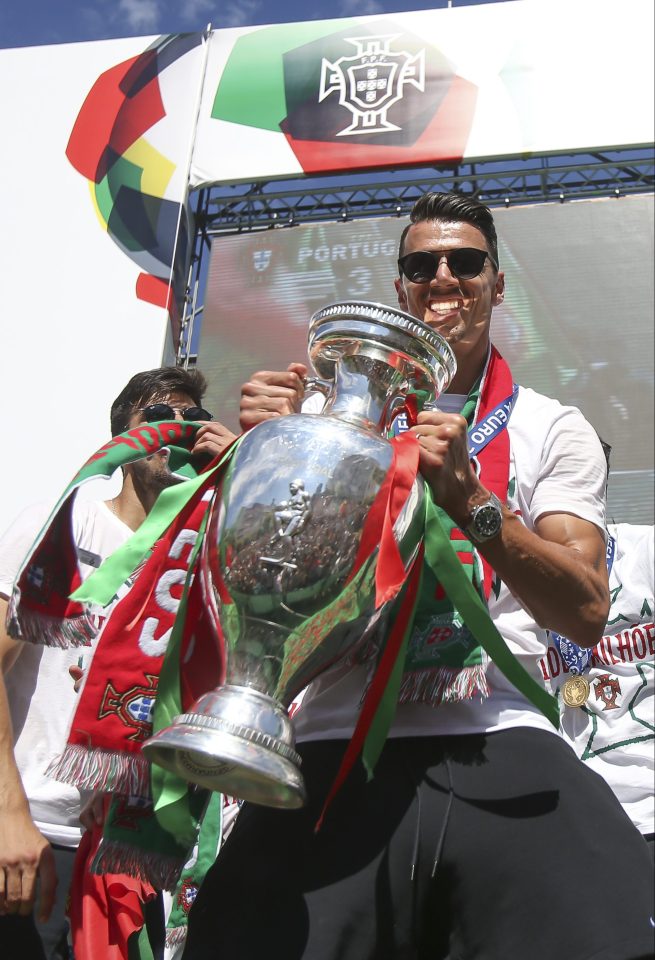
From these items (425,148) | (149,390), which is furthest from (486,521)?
(425,148)

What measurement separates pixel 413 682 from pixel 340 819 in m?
0.17

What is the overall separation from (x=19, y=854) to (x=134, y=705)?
0.57 metres

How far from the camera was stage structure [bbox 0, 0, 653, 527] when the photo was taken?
17.6 feet

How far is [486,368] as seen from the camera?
4.81 feet

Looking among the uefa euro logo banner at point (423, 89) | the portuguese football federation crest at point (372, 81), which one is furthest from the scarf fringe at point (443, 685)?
the portuguese football federation crest at point (372, 81)

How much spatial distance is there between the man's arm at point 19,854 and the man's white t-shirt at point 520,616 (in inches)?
25.8

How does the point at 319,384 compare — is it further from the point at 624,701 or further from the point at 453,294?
the point at 624,701

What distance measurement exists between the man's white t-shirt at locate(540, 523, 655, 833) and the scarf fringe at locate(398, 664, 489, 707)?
134 cm

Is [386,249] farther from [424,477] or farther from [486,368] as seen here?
[424,477]

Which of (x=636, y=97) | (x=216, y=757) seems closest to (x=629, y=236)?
(x=636, y=97)

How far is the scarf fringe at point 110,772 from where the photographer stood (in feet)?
3.82

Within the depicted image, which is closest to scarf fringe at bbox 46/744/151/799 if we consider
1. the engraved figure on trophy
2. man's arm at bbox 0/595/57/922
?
the engraved figure on trophy

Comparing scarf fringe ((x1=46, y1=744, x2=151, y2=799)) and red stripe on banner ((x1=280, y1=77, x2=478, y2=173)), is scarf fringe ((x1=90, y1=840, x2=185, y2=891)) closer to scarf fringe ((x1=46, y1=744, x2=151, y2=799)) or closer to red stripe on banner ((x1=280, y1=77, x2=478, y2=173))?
scarf fringe ((x1=46, y1=744, x2=151, y2=799))

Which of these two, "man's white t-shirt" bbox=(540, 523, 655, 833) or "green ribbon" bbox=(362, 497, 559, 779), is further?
"man's white t-shirt" bbox=(540, 523, 655, 833)
